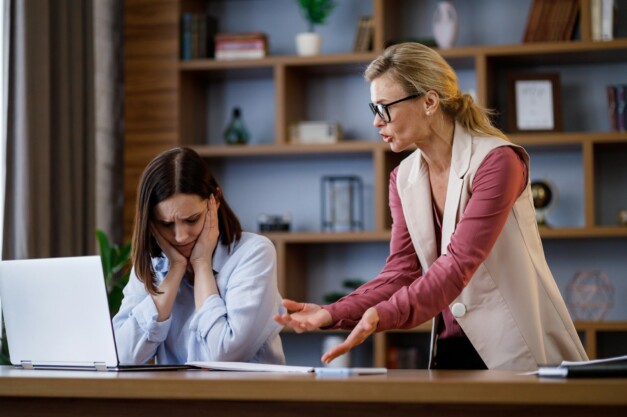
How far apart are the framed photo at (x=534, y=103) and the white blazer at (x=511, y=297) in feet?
6.58

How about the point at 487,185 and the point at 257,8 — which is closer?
the point at 487,185

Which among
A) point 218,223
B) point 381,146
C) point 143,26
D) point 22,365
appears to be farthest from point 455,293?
point 143,26

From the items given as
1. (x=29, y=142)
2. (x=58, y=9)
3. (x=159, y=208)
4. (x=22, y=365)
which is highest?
(x=58, y=9)

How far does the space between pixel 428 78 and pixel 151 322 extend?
0.84m

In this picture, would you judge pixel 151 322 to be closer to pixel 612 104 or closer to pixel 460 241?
pixel 460 241

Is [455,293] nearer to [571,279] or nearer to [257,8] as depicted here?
[571,279]

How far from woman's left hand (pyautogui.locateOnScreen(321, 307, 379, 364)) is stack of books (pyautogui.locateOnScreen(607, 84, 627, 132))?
251 centimetres

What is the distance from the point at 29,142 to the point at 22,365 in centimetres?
177

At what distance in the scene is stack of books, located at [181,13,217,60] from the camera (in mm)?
4387

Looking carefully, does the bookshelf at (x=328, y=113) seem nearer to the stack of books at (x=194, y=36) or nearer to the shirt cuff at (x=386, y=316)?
the stack of books at (x=194, y=36)

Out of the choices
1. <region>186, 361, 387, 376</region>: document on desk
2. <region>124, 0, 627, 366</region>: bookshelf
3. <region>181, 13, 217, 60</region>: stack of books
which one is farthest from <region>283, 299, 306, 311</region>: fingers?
<region>181, 13, 217, 60</region>: stack of books

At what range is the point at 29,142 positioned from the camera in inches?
144

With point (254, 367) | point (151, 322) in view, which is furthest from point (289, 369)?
point (151, 322)

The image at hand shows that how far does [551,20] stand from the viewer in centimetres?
406
